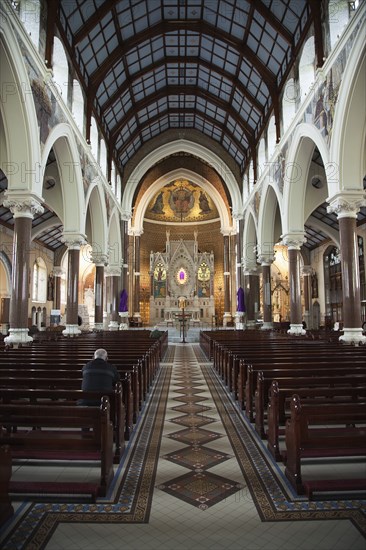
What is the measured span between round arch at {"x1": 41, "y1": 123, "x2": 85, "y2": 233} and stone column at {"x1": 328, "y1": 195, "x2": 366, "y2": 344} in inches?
412

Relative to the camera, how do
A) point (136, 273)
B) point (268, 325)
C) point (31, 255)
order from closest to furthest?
point (268, 325), point (31, 255), point (136, 273)

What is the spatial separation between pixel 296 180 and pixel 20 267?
38.5 ft

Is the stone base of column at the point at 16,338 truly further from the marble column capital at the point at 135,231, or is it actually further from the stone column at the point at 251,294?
the marble column capital at the point at 135,231

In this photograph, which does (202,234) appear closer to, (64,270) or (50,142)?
(64,270)

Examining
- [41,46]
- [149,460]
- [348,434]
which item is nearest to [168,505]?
[149,460]

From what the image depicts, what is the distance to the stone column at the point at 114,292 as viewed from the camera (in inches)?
1102

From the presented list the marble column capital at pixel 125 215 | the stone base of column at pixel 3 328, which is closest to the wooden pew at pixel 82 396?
the stone base of column at pixel 3 328

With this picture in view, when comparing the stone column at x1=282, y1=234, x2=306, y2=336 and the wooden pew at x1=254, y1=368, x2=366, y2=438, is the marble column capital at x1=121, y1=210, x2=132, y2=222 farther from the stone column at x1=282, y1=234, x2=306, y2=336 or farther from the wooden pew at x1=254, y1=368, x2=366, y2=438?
the wooden pew at x1=254, y1=368, x2=366, y2=438

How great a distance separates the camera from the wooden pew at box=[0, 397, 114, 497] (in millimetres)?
3918

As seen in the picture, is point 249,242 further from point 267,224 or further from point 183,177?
point 183,177

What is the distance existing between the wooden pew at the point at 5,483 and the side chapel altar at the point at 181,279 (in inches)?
1294

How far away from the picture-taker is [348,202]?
12.2 m

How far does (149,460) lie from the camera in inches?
196

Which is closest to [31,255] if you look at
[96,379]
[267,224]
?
[267,224]
